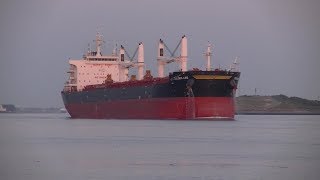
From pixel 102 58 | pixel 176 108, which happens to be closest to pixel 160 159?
pixel 176 108

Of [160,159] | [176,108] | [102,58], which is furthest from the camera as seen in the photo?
[102,58]

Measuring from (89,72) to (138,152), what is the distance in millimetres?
44100

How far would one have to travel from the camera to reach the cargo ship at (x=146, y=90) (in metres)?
49.8

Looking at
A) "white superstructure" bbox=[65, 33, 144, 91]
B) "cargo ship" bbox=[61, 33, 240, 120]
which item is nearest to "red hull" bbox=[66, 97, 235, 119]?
"cargo ship" bbox=[61, 33, 240, 120]

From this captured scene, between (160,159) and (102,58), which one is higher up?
(102,58)

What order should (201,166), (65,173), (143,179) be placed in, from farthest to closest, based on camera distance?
(201,166) < (65,173) < (143,179)

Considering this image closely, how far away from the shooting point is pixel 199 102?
49.7m

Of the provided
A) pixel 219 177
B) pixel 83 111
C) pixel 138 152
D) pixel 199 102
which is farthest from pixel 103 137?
pixel 83 111

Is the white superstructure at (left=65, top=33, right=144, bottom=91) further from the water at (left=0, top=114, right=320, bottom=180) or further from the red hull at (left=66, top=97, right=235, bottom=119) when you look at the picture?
the water at (left=0, top=114, right=320, bottom=180)

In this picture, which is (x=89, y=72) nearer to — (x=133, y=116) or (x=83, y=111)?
(x=83, y=111)

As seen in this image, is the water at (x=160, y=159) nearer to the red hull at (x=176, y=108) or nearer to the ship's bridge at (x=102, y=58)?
the red hull at (x=176, y=108)

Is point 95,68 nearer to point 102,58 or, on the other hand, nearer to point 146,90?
point 102,58

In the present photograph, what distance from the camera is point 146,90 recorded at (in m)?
54.1

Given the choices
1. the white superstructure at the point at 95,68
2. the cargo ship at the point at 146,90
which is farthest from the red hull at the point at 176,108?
the white superstructure at the point at 95,68
